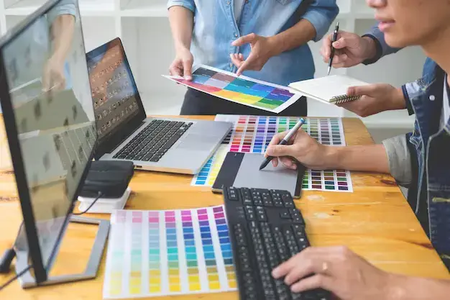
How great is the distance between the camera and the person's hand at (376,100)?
152cm

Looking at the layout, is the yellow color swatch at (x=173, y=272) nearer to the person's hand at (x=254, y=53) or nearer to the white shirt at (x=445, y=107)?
the white shirt at (x=445, y=107)

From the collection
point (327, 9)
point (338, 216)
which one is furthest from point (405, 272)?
point (327, 9)

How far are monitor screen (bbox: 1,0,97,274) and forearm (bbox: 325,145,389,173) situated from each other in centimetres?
58

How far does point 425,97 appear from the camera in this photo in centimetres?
131

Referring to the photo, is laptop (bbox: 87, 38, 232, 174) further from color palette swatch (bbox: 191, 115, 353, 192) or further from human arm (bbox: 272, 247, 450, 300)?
human arm (bbox: 272, 247, 450, 300)

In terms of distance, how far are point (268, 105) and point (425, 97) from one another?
42 centimetres

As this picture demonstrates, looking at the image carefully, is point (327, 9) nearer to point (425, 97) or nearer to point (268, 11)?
point (268, 11)

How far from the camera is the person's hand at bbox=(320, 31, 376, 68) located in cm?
169

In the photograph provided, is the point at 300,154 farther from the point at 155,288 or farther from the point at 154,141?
the point at 155,288

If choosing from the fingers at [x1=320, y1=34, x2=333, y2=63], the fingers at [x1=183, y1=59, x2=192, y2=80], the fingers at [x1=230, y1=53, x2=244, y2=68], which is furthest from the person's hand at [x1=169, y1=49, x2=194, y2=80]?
the fingers at [x1=320, y1=34, x2=333, y2=63]

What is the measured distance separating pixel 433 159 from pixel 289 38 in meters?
0.76

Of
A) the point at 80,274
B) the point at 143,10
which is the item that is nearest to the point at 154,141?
the point at 80,274

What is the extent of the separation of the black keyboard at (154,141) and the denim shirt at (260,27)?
1.38 feet

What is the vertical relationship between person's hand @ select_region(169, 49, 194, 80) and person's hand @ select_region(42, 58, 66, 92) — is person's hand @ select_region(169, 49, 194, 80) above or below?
Answer: below
